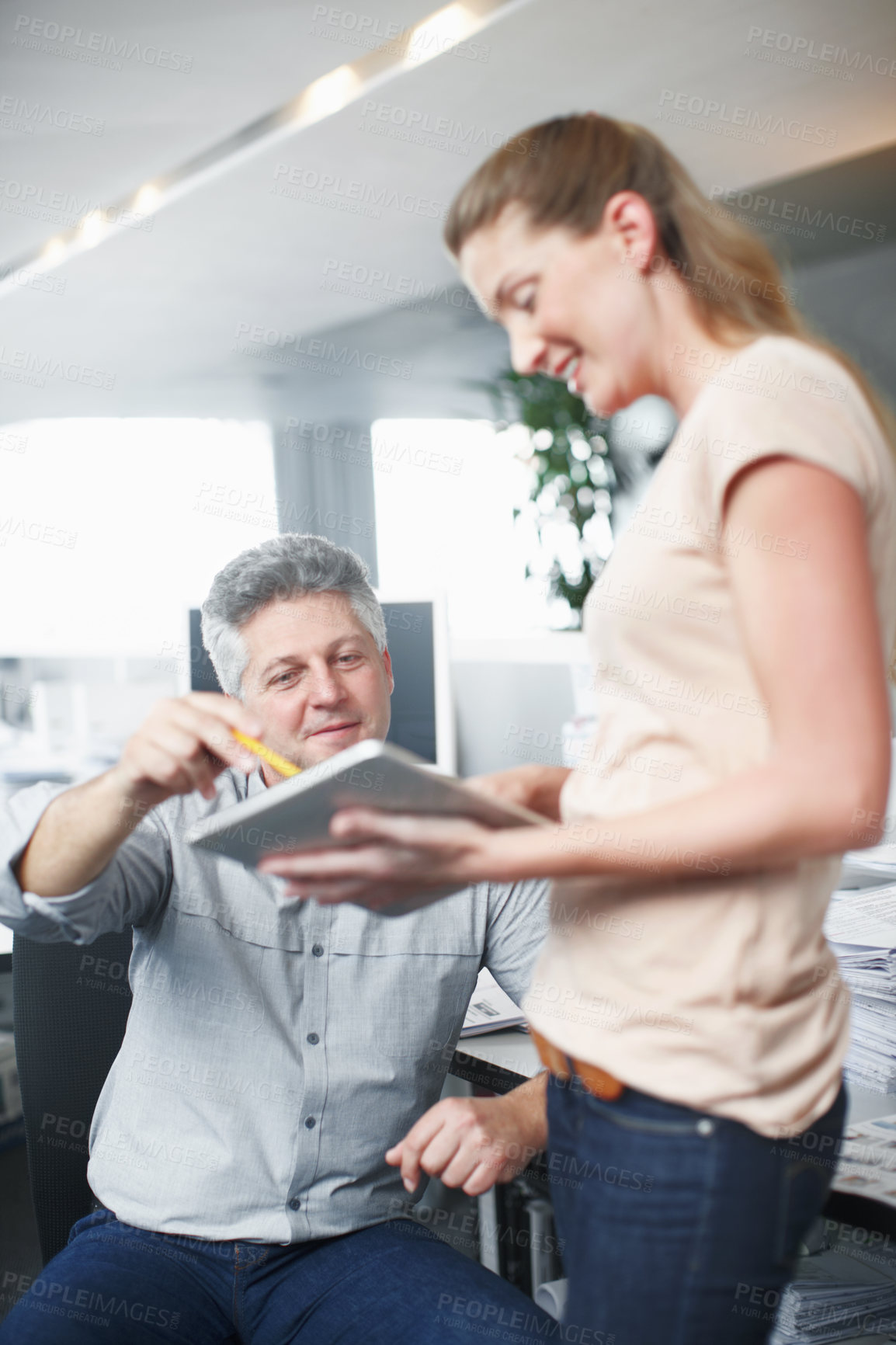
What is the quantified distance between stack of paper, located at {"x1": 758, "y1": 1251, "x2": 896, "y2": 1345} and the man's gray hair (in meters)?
0.93

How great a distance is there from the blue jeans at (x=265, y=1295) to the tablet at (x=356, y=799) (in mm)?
603

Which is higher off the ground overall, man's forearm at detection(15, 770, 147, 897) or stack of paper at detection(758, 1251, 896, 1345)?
man's forearm at detection(15, 770, 147, 897)

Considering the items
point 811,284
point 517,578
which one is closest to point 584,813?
point 811,284

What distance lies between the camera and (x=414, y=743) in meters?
2.32

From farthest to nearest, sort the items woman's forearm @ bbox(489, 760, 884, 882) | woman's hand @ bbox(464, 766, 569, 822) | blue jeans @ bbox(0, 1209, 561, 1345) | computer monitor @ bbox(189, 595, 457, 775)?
computer monitor @ bbox(189, 595, 457, 775) → blue jeans @ bbox(0, 1209, 561, 1345) → woman's hand @ bbox(464, 766, 569, 822) → woman's forearm @ bbox(489, 760, 884, 882)

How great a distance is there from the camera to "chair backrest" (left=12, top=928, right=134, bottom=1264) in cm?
125

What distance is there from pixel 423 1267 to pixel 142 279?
14.8 feet

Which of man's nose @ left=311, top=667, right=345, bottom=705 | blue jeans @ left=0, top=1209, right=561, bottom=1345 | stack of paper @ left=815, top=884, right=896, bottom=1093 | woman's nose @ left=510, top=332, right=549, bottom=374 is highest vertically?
woman's nose @ left=510, top=332, right=549, bottom=374

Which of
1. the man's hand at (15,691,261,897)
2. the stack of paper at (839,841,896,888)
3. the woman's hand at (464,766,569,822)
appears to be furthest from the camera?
the stack of paper at (839,841,896,888)

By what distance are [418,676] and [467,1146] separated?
135 cm

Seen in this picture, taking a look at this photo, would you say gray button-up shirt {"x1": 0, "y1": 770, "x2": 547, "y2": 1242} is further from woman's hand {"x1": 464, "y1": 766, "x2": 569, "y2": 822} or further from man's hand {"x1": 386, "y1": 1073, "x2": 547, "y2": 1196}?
woman's hand {"x1": 464, "y1": 766, "x2": 569, "y2": 822}

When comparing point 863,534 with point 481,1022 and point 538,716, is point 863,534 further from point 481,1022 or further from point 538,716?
point 538,716

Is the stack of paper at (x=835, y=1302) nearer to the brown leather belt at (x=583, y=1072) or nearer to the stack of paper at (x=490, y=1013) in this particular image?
the stack of paper at (x=490, y=1013)

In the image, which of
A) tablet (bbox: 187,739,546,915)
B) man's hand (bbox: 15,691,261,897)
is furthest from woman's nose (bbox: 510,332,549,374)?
man's hand (bbox: 15,691,261,897)
